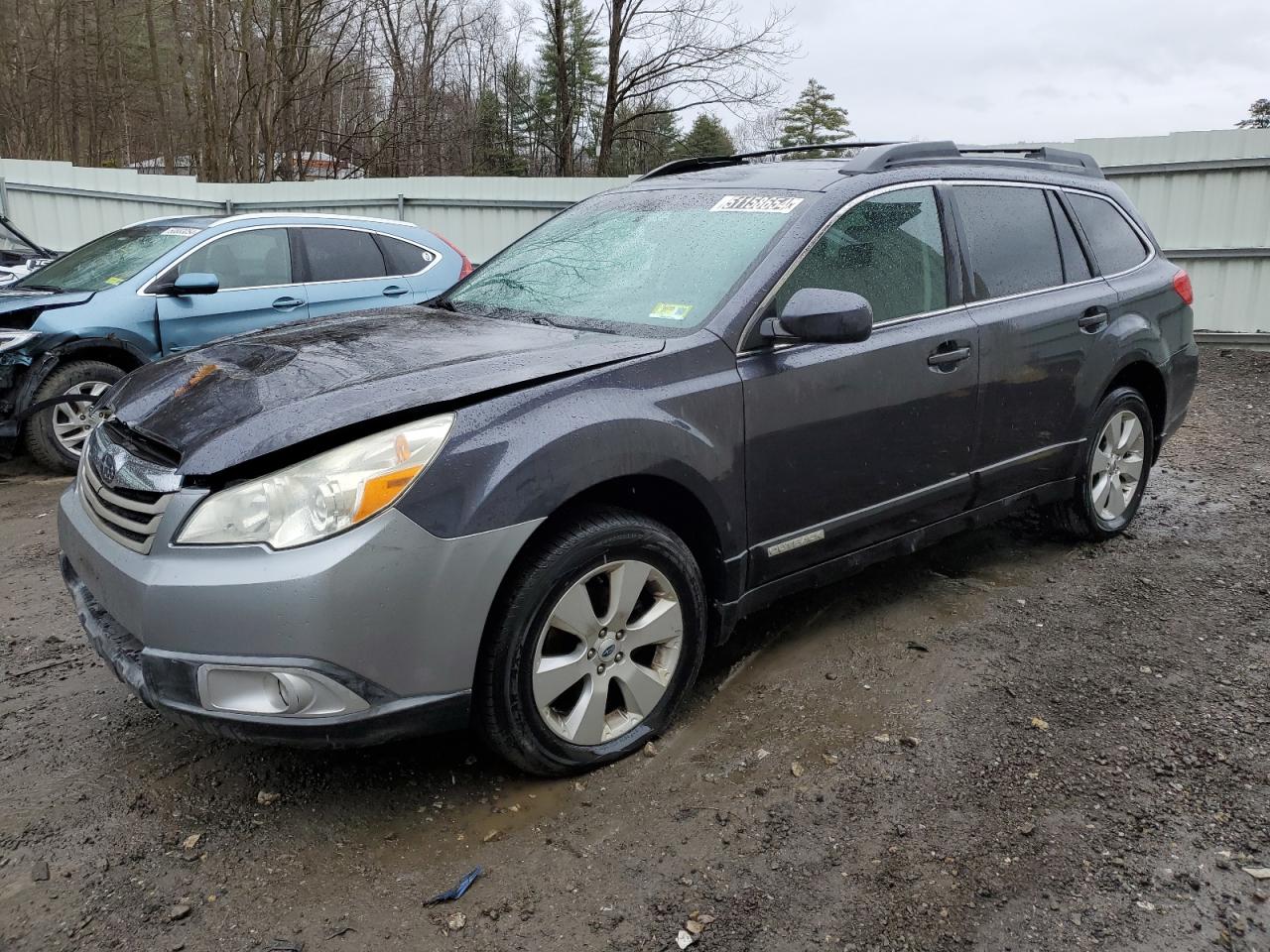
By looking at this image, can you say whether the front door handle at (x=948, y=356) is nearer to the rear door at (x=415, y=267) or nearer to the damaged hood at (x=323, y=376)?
the damaged hood at (x=323, y=376)

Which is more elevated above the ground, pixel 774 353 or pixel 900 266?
pixel 900 266

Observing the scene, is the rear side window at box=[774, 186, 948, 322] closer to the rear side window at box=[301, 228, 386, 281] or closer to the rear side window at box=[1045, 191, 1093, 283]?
the rear side window at box=[1045, 191, 1093, 283]

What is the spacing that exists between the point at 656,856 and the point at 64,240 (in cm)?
1781

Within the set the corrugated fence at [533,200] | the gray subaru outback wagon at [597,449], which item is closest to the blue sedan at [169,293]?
the gray subaru outback wagon at [597,449]

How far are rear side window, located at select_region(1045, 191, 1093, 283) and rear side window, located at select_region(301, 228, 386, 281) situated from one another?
16.4 feet

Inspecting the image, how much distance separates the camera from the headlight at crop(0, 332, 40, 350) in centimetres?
618

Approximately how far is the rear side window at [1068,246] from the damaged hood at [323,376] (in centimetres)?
240

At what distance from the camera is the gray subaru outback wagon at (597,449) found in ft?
7.99

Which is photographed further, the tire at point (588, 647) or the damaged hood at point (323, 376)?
the tire at point (588, 647)

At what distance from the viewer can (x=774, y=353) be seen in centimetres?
323

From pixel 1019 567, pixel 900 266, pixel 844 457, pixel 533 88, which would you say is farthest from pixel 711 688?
pixel 533 88

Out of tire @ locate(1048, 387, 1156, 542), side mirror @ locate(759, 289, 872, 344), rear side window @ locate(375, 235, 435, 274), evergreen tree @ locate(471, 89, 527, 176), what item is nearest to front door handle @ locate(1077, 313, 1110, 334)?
tire @ locate(1048, 387, 1156, 542)

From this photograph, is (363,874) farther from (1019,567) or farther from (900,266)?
(1019,567)

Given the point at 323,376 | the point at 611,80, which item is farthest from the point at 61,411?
the point at 611,80
